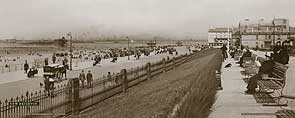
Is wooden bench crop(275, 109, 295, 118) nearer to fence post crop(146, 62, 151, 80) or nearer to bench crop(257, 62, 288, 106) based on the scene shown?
bench crop(257, 62, 288, 106)

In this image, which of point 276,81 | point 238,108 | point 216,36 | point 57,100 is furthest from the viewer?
point 216,36

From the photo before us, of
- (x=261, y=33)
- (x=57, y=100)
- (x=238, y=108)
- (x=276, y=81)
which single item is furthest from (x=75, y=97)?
(x=261, y=33)

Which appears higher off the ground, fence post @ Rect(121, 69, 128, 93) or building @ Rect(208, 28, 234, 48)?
building @ Rect(208, 28, 234, 48)

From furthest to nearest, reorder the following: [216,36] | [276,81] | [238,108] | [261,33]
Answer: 1. [216,36]
2. [261,33]
3. [276,81]
4. [238,108]

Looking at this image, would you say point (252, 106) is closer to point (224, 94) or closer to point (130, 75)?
point (224, 94)

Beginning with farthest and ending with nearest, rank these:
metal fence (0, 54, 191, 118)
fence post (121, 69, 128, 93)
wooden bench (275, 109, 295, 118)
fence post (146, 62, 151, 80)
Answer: fence post (146, 62, 151, 80) < fence post (121, 69, 128, 93) < metal fence (0, 54, 191, 118) < wooden bench (275, 109, 295, 118)

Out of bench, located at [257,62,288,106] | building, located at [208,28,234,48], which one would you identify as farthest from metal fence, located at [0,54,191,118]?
building, located at [208,28,234,48]

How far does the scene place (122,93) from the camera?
686 inches

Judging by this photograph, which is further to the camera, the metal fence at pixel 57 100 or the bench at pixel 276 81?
the bench at pixel 276 81

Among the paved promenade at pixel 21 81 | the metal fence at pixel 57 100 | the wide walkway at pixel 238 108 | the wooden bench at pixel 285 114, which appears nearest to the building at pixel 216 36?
the paved promenade at pixel 21 81

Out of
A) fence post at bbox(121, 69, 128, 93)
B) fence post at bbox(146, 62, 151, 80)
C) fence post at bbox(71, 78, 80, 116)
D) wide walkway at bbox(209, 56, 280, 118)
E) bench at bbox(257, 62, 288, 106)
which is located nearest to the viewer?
wide walkway at bbox(209, 56, 280, 118)

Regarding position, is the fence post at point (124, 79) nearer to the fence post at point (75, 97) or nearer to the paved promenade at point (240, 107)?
the paved promenade at point (240, 107)

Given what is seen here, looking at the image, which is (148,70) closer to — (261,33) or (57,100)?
(57,100)

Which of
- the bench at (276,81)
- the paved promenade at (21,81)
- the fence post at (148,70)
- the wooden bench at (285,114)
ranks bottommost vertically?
the paved promenade at (21,81)
